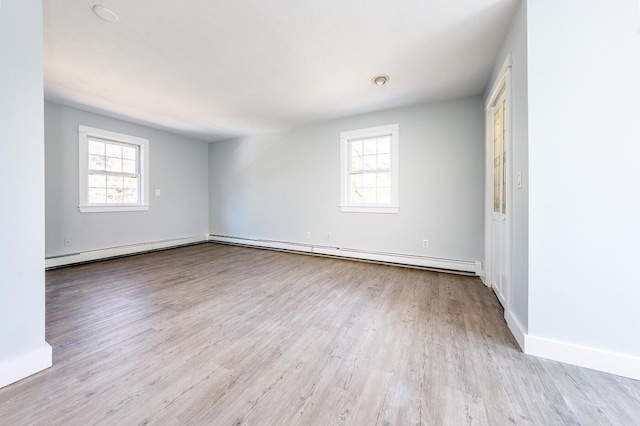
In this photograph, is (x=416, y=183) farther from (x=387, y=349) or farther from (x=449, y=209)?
(x=387, y=349)

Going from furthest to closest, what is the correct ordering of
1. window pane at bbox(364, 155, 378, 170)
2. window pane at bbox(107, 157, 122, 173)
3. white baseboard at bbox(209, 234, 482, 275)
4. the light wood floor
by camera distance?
window pane at bbox(107, 157, 122, 173) → window pane at bbox(364, 155, 378, 170) → white baseboard at bbox(209, 234, 482, 275) → the light wood floor

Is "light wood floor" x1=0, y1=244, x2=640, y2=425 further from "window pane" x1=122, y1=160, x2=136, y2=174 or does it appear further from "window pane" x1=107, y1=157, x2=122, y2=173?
"window pane" x1=122, y1=160, x2=136, y2=174

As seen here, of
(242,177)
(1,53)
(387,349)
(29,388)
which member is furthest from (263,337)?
(242,177)

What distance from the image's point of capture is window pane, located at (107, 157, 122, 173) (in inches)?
177

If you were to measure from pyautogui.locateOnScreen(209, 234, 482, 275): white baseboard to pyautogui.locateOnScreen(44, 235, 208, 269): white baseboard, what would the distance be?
3.98ft

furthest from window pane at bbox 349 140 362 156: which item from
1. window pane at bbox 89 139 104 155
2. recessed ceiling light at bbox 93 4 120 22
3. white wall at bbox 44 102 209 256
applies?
window pane at bbox 89 139 104 155

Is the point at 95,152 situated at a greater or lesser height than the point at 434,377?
greater

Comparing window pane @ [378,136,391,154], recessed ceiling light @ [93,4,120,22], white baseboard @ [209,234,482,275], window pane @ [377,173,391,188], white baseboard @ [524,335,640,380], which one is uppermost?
recessed ceiling light @ [93,4,120,22]

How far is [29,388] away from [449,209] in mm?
4272

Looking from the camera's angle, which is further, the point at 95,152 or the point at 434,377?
the point at 95,152

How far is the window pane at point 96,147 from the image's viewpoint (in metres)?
4.24

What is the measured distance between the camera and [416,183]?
3.80 meters

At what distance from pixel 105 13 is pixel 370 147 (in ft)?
11.4

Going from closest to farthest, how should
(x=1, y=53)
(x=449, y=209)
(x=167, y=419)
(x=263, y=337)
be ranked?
(x=167, y=419), (x=1, y=53), (x=263, y=337), (x=449, y=209)
